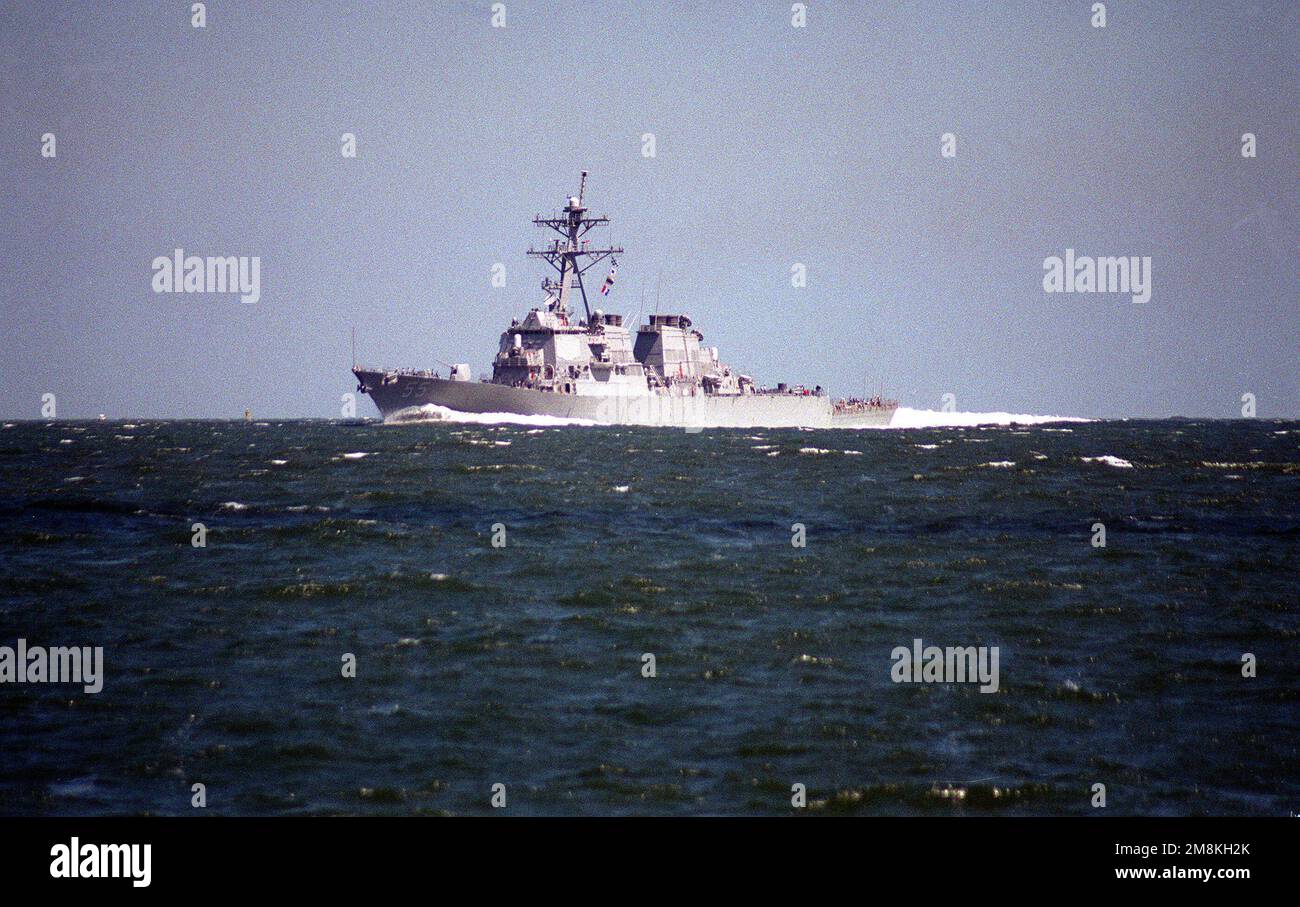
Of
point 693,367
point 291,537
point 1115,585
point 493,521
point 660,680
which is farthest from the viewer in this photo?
point 693,367

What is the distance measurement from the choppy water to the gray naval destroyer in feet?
167

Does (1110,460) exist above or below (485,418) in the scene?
below

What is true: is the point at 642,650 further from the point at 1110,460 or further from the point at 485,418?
the point at 485,418

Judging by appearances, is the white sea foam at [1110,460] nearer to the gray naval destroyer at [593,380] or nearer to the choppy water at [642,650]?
the choppy water at [642,650]

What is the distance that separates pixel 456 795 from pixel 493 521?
19592mm

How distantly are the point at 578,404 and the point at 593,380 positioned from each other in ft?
8.64

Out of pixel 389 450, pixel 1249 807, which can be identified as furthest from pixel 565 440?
pixel 1249 807

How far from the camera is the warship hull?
3474 inches

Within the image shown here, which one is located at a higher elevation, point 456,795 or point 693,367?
point 693,367

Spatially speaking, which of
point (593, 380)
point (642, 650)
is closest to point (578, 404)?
point (593, 380)

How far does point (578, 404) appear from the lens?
90.9m

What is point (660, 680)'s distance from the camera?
16812 millimetres

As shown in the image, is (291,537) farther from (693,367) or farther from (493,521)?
(693,367)

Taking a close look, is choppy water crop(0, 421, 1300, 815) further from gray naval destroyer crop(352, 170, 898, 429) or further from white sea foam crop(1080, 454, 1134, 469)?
gray naval destroyer crop(352, 170, 898, 429)
